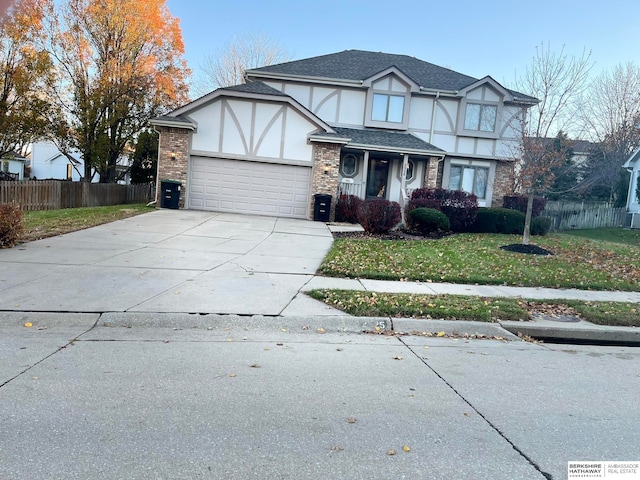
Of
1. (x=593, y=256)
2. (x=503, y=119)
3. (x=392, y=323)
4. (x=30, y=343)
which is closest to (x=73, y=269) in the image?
(x=30, y=343)

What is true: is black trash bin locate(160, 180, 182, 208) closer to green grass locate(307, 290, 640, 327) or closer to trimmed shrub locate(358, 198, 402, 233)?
trimmed shrub locate(358, 198, 402, 233)

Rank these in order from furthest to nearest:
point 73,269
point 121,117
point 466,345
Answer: point 121,117 < point 73,269 < point 466,345

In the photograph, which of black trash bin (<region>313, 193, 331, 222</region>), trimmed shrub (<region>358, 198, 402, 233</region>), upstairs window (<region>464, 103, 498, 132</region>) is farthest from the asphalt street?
upstairs window (<region>464, 103, 498, 132</region>)

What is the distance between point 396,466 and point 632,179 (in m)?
30.6

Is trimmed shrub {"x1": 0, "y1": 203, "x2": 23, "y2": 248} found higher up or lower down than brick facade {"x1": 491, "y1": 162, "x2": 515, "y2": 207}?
lower down

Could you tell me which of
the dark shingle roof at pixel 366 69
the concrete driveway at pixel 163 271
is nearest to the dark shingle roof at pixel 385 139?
the dark shingle roof at pixel 366 69

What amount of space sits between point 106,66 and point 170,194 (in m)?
9.62

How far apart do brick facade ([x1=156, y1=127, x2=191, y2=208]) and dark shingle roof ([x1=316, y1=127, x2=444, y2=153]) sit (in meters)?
6.31

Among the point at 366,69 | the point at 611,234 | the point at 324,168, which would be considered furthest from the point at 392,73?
the point at 611,234

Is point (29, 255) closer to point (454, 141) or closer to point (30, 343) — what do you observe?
point (30, 343)

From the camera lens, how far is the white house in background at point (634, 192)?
86.0 feet

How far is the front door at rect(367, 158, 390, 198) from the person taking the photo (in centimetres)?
2298

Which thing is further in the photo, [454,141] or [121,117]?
[121,117]

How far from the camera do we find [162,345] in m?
5.53
